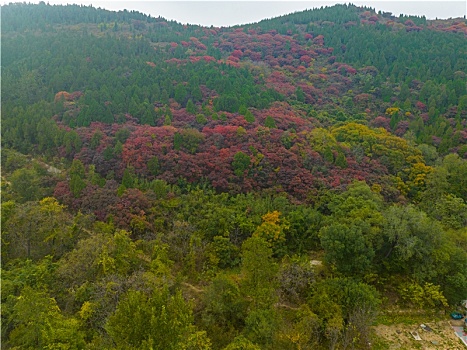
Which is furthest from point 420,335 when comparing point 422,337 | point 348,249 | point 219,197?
point 219,197

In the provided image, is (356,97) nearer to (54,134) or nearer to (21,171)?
(54,134)

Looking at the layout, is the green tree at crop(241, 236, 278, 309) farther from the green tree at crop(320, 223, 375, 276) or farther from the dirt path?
the dirt path

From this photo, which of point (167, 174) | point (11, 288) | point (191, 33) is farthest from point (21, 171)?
point (191, 33)

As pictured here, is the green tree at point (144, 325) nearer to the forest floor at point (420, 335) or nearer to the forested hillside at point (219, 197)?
the forested hillside at point (219, 197)

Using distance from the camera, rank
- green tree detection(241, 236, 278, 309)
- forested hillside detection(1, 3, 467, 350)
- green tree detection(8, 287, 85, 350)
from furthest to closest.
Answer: forested hillside detection(1, 3, 467, 350), green tree detection(241, 236, 278, 309), green tree detection(8, 287, 85, 350)

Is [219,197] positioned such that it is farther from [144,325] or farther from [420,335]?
[144,325]

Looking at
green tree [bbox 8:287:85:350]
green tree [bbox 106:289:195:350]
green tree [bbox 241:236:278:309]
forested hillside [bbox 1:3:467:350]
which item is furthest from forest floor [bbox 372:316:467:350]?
green tree [bbox 8:287:85:350]
